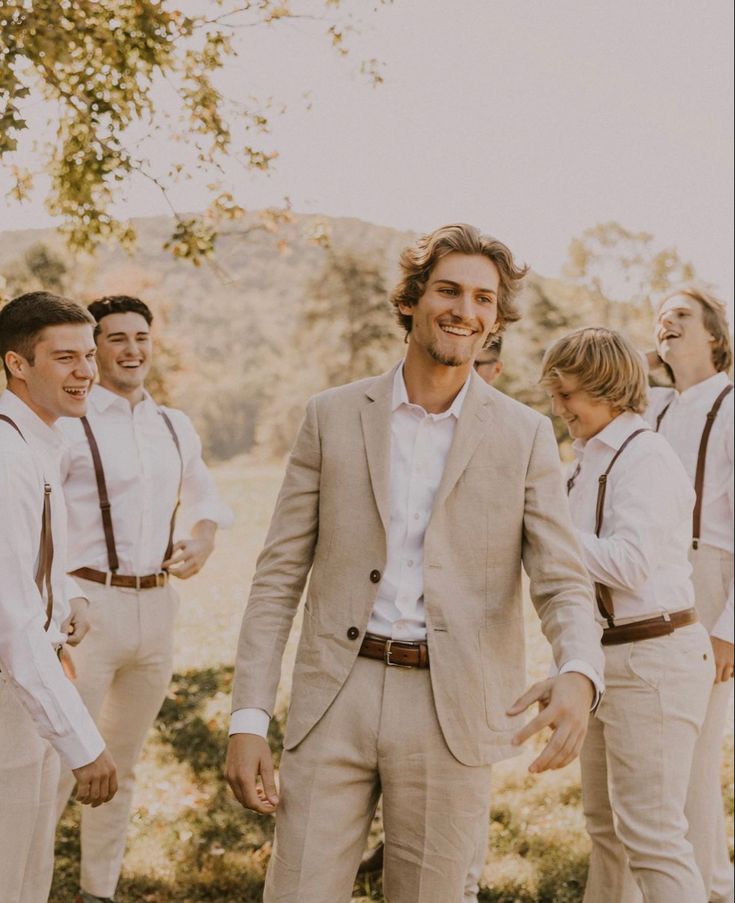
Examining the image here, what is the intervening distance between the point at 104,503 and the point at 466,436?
2564 millimetres

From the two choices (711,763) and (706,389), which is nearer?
(711,763)

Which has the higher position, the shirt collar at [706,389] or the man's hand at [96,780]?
the shirt collar at [706,389]

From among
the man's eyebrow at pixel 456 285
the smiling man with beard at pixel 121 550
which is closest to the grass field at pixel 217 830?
the smiling man with beard at pixel 121 550

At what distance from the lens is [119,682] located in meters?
5.34

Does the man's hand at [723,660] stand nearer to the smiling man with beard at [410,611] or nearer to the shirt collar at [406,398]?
the smiling man with beard at [410,611]

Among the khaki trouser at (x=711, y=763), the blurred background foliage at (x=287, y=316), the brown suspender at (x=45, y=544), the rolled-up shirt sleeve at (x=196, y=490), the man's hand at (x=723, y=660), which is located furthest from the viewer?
the blurred background foliage at (x=287, y=316)

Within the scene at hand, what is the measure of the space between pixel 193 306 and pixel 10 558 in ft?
310

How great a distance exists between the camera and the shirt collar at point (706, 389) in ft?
17.1

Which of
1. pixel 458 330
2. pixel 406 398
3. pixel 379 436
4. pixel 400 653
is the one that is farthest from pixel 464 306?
pixel 400 653

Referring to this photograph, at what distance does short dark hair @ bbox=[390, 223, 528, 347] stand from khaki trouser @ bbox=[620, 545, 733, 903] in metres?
2.25

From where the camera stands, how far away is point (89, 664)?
5.04m

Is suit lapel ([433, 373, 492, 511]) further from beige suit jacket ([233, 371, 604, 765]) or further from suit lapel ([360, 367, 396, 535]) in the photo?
suit lapel ([360, 367, 396, 535])

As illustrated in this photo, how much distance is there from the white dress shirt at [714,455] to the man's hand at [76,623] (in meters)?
2.82

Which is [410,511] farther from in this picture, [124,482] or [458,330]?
[124,482]
